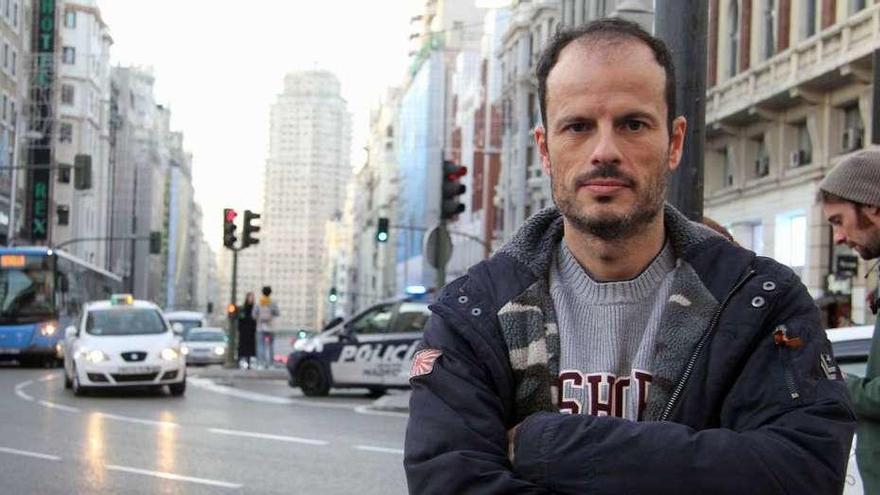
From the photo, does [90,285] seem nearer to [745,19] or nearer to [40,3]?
[745,19]

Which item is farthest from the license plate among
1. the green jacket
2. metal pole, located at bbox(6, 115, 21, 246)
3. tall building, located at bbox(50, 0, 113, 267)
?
tall building, located at bbox(50, 0, 113, 267)

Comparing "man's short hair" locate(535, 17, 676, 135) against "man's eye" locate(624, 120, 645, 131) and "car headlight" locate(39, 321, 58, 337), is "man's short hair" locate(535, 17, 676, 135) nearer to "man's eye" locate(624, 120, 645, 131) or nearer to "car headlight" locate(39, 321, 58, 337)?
"man's eye" locate(624, 120, 645, 131)

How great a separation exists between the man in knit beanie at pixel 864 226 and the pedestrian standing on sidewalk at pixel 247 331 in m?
28.8

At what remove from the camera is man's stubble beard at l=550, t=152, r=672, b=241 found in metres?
2.63

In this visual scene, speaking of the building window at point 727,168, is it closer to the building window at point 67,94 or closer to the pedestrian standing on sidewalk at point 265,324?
the pedestrian standing on sidewalk at point 265,324

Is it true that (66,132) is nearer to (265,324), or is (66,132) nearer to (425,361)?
(265,324)

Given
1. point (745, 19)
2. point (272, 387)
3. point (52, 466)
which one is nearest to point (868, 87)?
point (745, 19)

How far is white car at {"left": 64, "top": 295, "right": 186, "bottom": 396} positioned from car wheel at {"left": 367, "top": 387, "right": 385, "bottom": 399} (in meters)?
3.04

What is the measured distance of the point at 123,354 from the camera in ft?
73.6

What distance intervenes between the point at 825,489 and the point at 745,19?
3237cm

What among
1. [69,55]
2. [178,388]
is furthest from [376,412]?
[69,55]

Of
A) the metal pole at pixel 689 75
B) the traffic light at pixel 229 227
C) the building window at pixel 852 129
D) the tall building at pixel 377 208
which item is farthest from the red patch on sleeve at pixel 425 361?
the tall building at pixel 377 208

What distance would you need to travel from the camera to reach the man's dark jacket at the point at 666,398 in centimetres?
242

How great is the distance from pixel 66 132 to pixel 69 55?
6.40 meters
